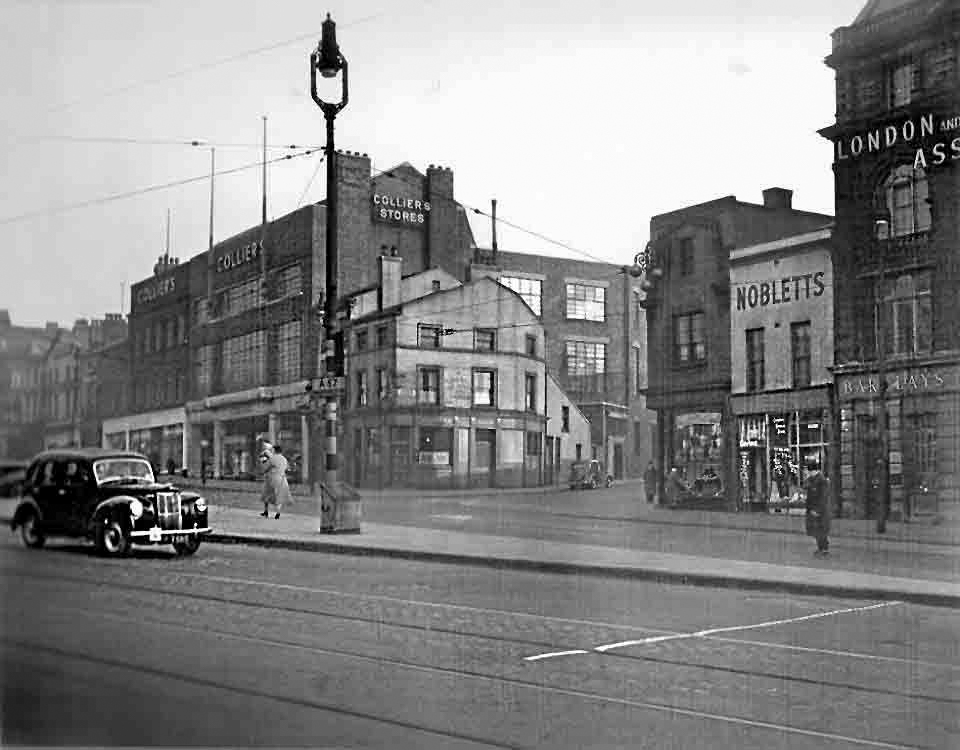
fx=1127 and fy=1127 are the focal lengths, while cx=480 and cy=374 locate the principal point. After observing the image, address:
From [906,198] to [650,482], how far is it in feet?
4.18

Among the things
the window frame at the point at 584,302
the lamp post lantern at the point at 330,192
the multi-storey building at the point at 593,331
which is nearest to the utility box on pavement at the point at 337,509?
the lamp post lantern at the point at 330,192

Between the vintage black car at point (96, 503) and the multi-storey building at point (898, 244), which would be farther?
the vintage black car at point (96, 503)

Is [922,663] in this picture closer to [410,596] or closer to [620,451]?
[620,451]

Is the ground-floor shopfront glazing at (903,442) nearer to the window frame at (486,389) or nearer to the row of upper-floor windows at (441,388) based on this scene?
the row of upper-floor windows at (441,388)

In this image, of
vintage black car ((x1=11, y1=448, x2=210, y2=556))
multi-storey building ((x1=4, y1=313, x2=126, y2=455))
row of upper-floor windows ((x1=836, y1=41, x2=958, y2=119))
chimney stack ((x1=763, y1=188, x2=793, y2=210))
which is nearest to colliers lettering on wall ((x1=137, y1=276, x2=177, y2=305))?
multi-storey building ((x1=4, y1=313, x2=126, y2=455))

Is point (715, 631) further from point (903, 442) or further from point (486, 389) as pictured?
point (486, 389)

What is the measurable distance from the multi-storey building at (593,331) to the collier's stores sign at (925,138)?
944 millimetres

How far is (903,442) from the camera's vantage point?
3.59m

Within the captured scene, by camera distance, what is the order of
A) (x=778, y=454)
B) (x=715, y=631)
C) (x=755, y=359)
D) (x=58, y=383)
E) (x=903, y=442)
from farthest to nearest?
(x=715, y=631) → (x=58, y=383) → (x=755, y=359) → (x=778, y=454) → (x=903, y=442)

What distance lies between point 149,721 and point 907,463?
A: 250cm

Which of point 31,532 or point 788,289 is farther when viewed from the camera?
point 31,532

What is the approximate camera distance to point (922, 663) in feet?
14.0

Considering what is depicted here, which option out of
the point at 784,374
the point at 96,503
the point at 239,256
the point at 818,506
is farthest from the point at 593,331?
the point at 96,503

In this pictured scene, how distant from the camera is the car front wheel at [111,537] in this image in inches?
156
